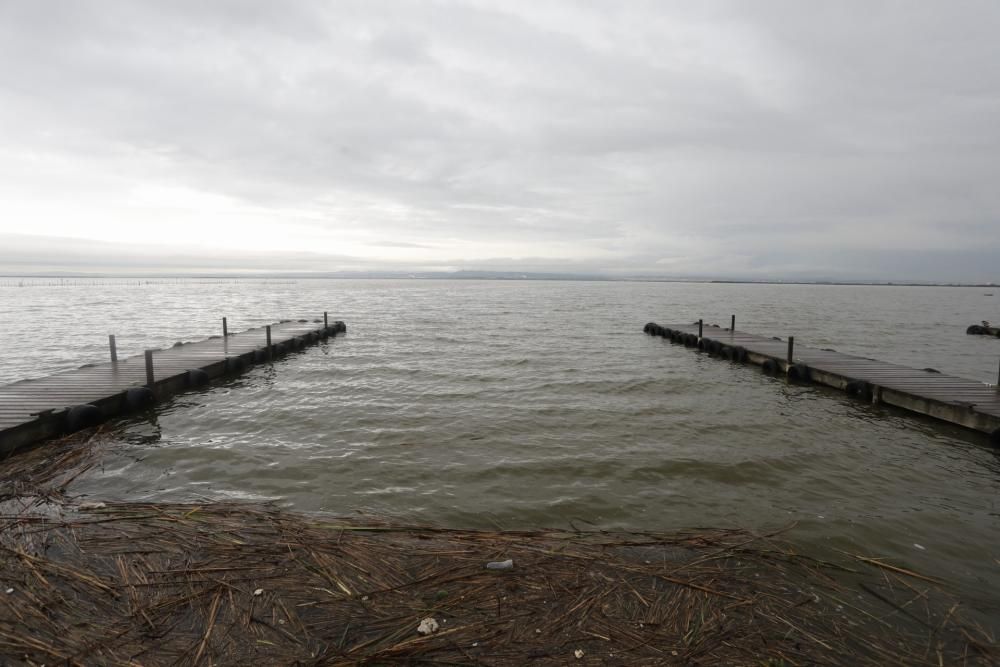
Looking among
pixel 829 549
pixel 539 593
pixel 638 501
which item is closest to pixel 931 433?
pixel 829 549

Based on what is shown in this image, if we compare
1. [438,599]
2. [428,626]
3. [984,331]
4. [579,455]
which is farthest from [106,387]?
[984,331]

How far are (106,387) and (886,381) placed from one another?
915 inches

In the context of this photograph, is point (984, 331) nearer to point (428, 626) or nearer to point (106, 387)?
point (428, 626)

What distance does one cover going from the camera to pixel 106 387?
13719mm

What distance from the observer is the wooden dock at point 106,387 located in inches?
417

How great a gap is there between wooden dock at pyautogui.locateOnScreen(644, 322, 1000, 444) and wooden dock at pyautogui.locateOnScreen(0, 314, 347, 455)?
2105cm

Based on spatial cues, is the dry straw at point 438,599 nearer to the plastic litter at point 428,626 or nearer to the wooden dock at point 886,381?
the plastic litter at point 428,626

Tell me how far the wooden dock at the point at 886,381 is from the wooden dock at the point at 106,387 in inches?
829

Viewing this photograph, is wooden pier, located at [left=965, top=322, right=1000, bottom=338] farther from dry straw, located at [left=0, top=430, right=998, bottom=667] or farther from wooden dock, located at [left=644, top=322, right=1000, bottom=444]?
dry straw, located at [left=0, top=430, right=998, bottom=667]

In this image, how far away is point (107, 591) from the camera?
511cm

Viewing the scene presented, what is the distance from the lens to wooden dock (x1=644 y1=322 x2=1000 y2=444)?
12.7 metres

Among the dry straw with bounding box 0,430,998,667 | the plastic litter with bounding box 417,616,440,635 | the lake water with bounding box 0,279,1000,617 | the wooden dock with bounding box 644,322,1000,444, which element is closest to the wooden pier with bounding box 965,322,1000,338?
the lake water with bounding box 0,279,1000,617

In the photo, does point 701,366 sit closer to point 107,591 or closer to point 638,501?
point 638,501

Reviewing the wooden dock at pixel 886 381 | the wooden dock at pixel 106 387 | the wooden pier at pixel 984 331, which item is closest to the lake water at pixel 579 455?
the wooden dock at pixel 886 381
